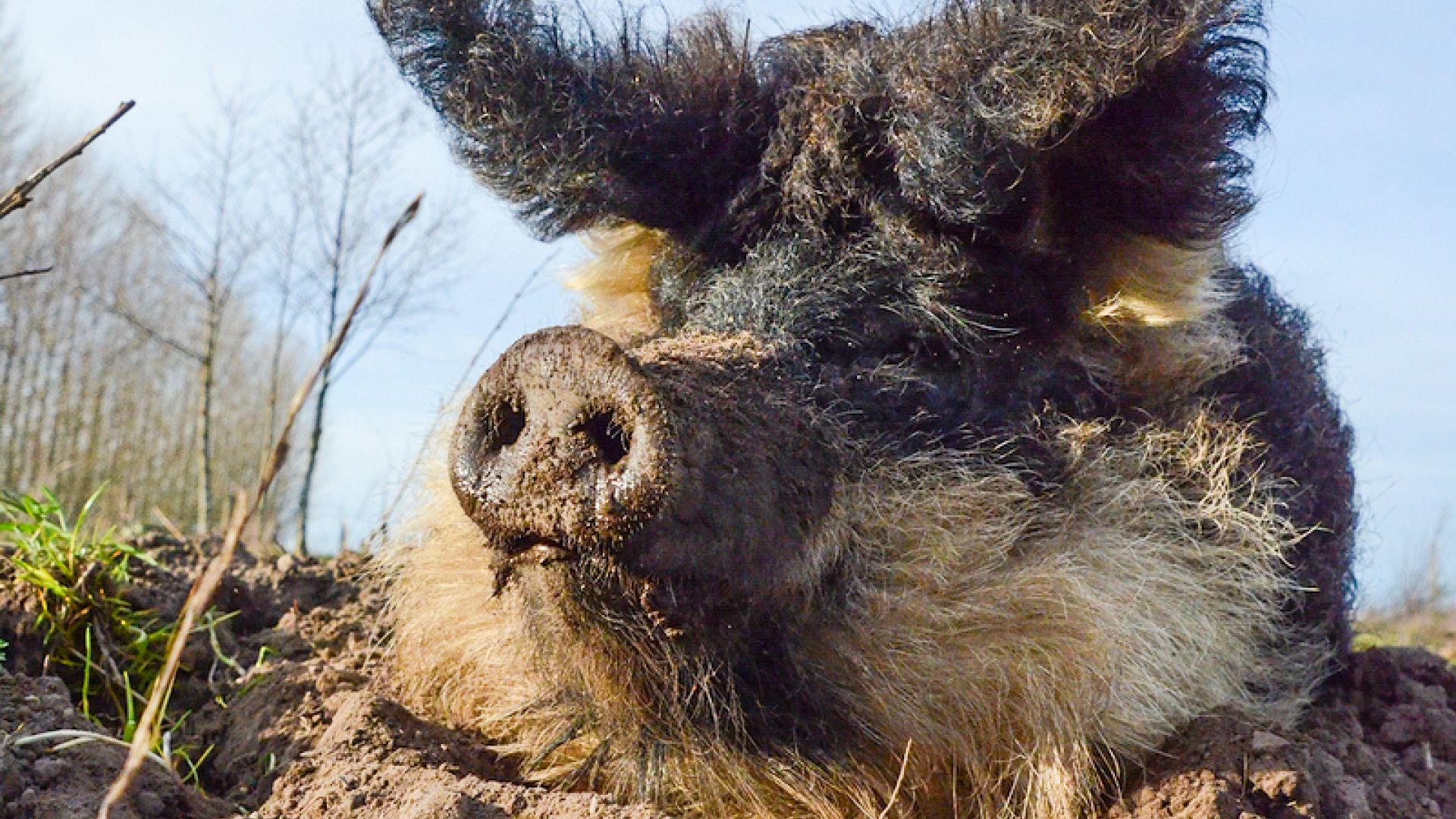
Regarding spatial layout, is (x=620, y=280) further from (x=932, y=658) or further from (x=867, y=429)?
(x=932, y=658)

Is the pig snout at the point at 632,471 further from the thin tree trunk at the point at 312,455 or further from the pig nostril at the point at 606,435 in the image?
the thin tree trunk at the point at 312,455

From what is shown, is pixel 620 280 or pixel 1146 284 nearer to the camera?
pixel 1146 284

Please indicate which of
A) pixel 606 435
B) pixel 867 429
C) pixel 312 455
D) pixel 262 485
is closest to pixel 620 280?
pixel 867 429

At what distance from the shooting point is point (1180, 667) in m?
3.03

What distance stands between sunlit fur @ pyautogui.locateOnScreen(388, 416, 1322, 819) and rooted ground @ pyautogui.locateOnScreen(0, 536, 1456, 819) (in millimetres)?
174

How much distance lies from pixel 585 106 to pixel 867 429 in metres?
1.20

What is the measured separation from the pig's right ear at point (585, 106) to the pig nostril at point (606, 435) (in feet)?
4.05

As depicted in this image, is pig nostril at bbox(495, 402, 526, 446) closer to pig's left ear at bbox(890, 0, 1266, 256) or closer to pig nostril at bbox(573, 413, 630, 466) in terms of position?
pig nostril at bbox(573, 413, 630, 466)

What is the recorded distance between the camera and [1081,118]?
2.68 m

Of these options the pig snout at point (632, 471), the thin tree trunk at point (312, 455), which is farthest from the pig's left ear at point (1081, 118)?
the thin tree trunk at point (312, 455)

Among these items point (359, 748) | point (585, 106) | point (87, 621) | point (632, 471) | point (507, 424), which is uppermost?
point (585, 106)

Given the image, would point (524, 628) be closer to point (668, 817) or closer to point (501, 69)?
point (668, 817)

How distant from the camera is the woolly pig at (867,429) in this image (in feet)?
7.71

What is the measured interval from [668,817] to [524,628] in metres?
0.49
